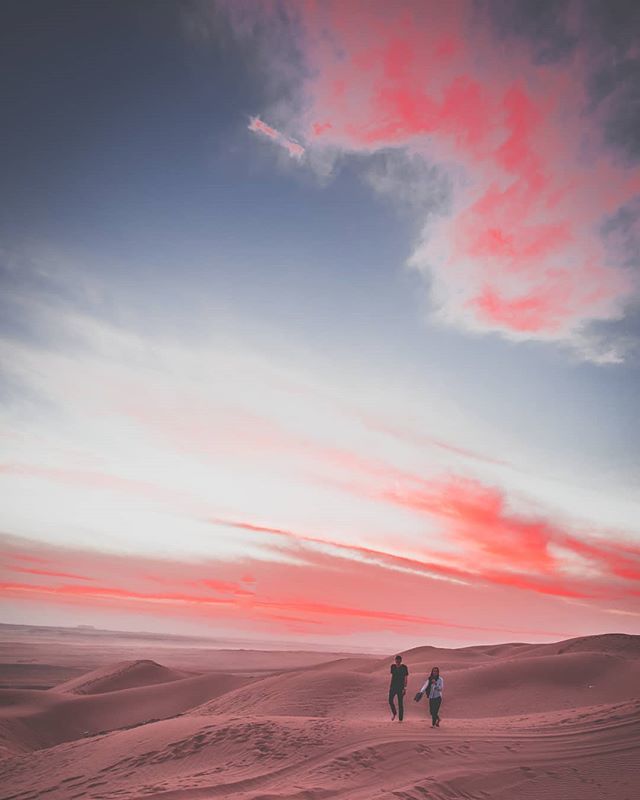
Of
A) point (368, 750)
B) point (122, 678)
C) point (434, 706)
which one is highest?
point (434, 706)

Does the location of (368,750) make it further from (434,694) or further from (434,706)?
(434,694)

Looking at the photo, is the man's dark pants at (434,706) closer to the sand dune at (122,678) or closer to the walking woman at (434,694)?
the walking woman at (434,694)

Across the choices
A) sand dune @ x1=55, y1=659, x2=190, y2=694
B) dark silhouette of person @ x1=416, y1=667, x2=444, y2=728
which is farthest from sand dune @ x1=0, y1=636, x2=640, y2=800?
sand dune @ x1=55, y1=659, x2=190, y2=694

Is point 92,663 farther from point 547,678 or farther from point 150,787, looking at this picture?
point 150,787

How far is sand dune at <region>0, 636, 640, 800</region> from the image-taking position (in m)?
10.3

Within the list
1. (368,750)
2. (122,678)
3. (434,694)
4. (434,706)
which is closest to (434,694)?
(434,694)

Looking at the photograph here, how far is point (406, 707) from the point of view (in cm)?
1964

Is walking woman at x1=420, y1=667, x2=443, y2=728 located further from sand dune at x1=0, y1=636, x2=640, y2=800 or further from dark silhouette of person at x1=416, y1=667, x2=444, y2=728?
sand dune at x1=0, y1=636, x2=640, y2=800

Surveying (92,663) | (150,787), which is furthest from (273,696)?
(92,663)

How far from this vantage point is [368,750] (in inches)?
454

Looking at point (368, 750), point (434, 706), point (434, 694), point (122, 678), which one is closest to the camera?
point (368, 750)

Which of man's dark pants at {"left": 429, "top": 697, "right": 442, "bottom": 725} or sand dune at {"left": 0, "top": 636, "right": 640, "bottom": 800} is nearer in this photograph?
sand dune at {"left": 0, "top": 636, "right": 640, "bottom": 800}

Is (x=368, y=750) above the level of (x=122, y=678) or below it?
above

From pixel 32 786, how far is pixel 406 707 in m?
12.1
